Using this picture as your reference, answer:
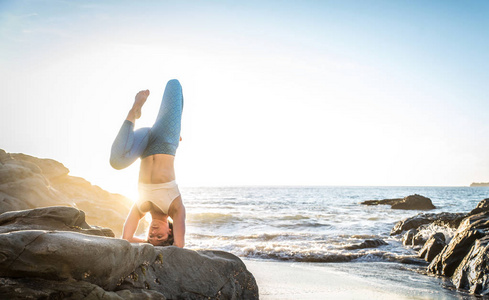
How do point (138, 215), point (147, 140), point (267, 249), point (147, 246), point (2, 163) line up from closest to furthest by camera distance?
point (147, 246) < point (147, 140) < point (138, 215) < point (2, 163) < point (267, 249)

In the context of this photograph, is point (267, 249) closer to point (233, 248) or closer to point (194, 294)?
point (233, 248)

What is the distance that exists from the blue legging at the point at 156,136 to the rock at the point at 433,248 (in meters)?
7.21

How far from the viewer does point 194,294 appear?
3068 mm

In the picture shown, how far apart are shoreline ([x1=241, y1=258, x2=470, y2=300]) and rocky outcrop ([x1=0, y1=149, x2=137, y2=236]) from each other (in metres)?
4.25

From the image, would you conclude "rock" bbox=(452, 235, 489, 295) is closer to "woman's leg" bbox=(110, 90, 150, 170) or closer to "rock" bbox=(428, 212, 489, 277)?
"rock" bbox=(428, 212, 489, 277)

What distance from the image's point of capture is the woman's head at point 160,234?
12.0 feet

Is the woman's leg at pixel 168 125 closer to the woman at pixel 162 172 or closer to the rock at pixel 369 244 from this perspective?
the woman at pixel 162 172

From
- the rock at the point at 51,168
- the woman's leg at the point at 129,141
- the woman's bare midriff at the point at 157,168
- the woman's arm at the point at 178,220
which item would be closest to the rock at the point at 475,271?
the woman's arm at the point at 178,220

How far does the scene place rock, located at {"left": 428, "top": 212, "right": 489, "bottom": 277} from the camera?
255 inches

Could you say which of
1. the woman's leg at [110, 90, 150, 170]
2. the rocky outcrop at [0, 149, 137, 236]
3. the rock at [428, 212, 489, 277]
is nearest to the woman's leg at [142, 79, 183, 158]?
the woman's leg at [110, 90, 150, 170]

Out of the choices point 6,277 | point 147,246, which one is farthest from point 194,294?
point 6,277

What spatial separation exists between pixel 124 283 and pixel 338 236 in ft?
35.8

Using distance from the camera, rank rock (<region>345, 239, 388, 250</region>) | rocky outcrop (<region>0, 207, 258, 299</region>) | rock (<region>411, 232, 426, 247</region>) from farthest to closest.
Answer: rock (<region>411, 232, 426, 247</region>) → rock (<region>345, 239, 388, 250</region>) → rocky outcrop (<region>0, 207, 258, 299</region>)

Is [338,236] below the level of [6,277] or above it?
below
